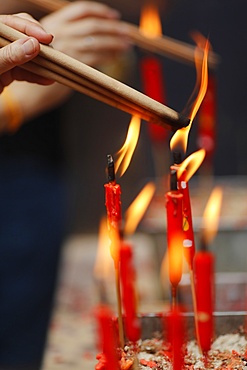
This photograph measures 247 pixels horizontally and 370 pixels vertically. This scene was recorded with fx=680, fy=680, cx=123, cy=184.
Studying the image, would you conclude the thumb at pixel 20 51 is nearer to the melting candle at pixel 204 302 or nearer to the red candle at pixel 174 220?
the red candle at pixel 174 220

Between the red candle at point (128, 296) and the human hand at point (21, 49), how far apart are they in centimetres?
41

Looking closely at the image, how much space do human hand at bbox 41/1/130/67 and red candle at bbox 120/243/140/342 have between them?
0.99 metres

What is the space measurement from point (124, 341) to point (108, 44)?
1.38 metres

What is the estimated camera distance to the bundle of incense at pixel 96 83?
1.10 metres

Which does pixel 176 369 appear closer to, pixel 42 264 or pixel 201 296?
pixel 201 296

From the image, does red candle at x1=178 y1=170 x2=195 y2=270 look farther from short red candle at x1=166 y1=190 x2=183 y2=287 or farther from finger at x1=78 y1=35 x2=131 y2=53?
finger at x1=78 y1=35 x2=131 y2=53

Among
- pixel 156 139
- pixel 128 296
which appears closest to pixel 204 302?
pixel 128 296

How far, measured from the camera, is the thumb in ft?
3.52

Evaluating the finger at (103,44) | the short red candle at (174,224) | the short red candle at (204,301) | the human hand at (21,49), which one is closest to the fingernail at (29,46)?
the human hand at (21,49)

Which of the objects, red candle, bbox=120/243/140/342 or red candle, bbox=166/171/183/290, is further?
red candle, bbox=120/243/140/342

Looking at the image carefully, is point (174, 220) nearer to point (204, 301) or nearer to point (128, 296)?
point (204, 301)

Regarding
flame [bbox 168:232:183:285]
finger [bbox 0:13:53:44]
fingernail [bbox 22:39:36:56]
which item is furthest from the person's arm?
flame [bbox 168:232:183:285]

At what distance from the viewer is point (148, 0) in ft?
12.4

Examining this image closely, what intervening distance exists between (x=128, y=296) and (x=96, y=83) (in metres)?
0.49
